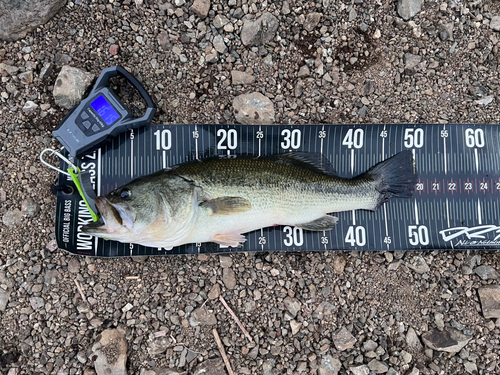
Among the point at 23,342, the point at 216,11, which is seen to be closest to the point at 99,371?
the point at 23,342

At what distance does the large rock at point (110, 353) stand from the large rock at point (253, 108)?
2968mm

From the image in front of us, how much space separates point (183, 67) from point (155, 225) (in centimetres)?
208

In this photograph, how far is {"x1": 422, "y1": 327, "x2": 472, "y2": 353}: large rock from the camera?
12.5ft

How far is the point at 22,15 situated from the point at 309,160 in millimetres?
3863

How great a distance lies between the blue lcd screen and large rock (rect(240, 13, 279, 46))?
1.81 m

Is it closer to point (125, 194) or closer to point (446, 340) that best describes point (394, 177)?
point (446, 340)

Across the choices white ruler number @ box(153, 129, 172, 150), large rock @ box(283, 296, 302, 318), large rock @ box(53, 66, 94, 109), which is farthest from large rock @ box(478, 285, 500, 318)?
large rock @ box(53, 66, 94, 109)

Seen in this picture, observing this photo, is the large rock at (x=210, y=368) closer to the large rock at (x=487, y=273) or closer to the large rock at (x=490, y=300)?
the large rock at (x=490, y=300)

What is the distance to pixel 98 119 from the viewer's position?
3.80 meters

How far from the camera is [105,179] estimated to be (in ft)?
12.7

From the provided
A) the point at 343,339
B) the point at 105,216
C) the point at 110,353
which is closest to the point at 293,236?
the point at 343,339

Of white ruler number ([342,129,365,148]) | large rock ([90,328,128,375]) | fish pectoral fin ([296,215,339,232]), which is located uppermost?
white ruler number ([342,129,365,148])

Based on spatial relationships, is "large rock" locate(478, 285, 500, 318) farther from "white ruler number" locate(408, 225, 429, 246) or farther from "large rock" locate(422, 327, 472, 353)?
"white ruler number" locate(408, 225, 429, 246)

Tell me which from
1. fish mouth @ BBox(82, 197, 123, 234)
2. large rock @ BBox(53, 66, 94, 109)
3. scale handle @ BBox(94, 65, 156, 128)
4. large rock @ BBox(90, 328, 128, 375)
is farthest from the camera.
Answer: large rock @ BBox(53, 66, 94, 109)
